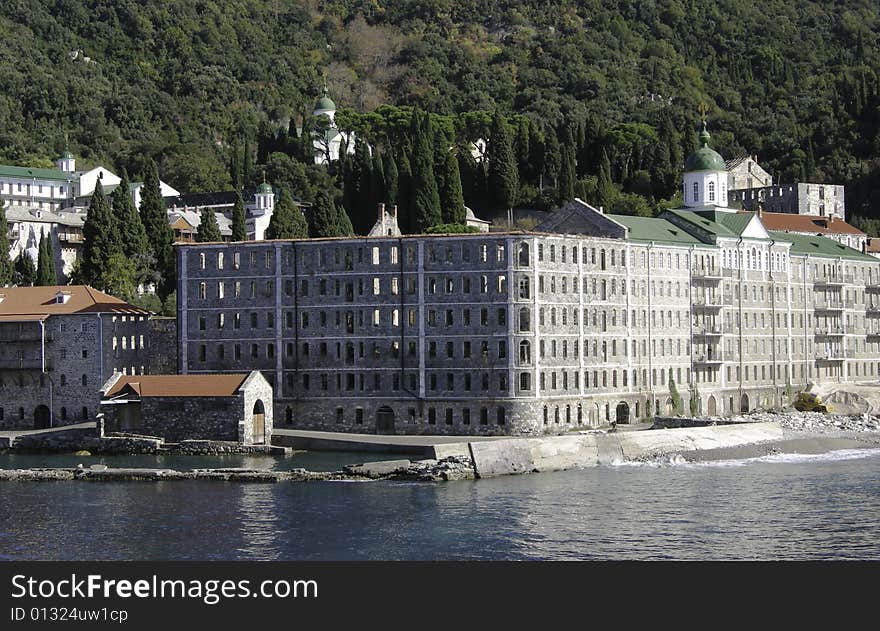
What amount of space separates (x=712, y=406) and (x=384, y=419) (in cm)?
2273

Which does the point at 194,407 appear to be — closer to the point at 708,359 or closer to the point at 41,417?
the point at 41,417

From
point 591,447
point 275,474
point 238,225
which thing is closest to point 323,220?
point 238,225

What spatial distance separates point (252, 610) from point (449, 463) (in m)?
37.5

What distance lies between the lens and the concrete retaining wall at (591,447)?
266 ft

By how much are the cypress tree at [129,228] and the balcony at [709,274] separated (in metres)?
38.1

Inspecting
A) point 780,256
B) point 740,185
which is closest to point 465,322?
point 780,256

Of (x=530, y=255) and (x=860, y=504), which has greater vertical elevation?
(x=530, y=255)

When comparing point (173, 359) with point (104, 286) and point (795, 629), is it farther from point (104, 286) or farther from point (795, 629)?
point (795, 629)

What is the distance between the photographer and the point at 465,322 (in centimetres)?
9512

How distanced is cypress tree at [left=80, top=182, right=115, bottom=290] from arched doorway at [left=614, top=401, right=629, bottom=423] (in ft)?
121

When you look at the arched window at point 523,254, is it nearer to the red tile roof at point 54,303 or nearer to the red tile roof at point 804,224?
the red tile roof at point 54,303

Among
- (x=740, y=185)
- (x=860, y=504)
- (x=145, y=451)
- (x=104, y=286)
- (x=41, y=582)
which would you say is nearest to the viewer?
(x=41, y=582)

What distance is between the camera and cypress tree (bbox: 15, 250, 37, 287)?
125906 millimetres

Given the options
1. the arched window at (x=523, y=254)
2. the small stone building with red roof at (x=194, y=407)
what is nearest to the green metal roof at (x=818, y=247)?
the arched window at (x=523, y=254)
